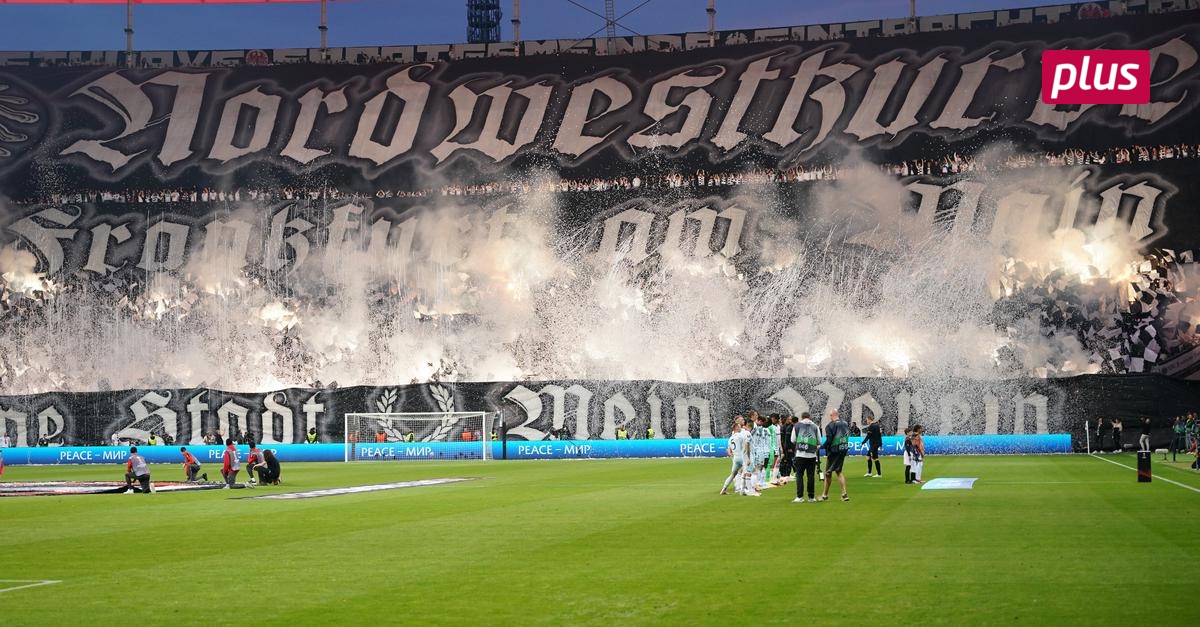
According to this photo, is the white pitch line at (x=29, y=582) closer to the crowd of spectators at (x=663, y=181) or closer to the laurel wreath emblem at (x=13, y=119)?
the crowd of spectators at (x=663, y=181)

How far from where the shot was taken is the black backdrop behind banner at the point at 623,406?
58844mm

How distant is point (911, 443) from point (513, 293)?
46.0 metres

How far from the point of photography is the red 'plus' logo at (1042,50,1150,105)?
67625 mm

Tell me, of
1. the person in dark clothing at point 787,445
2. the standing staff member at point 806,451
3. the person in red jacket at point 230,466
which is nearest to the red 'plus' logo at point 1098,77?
the person in dark clothing at point 787,445

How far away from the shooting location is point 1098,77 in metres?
70.4

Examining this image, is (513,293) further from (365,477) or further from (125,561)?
(125,561)

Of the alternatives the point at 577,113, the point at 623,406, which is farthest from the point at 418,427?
the point at 577,113

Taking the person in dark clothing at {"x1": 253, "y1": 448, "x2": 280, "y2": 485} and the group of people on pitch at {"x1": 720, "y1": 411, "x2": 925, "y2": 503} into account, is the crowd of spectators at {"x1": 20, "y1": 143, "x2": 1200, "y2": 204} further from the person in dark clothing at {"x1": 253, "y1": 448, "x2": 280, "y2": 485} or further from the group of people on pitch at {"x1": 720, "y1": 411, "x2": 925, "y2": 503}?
the person in dark clothing at {"x1": 253, "y1": 448, "x2": 280, "y2": 485}

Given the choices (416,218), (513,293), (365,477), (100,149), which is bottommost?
(365,477)

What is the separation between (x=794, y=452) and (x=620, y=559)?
37.0 feet

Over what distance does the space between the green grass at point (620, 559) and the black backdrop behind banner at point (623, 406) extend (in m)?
34.1

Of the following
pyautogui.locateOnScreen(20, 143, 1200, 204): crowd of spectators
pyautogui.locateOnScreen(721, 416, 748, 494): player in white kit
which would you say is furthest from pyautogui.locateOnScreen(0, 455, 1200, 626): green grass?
pyautogui.locateOnScreen(20, 143, 1200, 204): crowd of spectators

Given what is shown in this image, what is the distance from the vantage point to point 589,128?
244 ft

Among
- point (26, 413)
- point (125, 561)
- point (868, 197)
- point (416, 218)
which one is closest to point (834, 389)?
point (868, 197)
